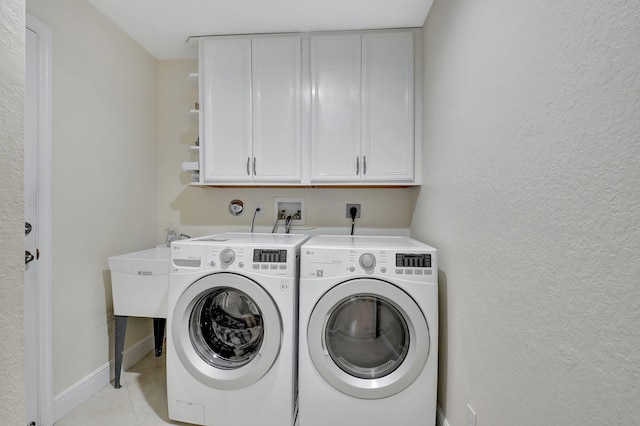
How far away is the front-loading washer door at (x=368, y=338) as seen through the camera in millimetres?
1375

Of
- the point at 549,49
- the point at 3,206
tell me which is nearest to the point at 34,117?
the point at 3,206

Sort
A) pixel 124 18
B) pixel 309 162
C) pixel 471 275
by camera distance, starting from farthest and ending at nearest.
A: pixel 309 162 → pixel 124 18 → pixel 471 275

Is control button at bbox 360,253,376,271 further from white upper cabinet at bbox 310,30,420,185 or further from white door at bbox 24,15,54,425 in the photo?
white door at bbox 24,15,54,425

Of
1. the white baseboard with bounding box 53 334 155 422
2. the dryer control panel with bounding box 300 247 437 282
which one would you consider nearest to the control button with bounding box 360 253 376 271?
the dryer control panel with bounding box 300 247 437 282

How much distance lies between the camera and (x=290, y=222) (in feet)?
7.60

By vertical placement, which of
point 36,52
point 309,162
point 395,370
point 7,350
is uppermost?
point 36,52

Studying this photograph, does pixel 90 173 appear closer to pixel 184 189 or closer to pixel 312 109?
pixel 184 189

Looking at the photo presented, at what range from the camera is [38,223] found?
4.72ft

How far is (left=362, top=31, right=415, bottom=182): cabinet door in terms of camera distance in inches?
75.3

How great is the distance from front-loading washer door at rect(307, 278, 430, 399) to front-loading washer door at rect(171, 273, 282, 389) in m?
0.24

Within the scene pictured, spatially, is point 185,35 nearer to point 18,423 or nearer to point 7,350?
point 7,350

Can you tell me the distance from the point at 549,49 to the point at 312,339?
55.0 inches

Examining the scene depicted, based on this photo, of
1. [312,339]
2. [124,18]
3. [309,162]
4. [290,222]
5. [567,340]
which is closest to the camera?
[567,340]

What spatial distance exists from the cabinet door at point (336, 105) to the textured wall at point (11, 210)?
4.73ft
